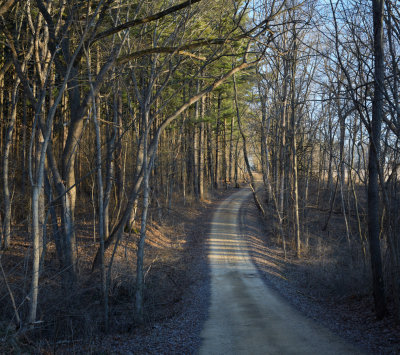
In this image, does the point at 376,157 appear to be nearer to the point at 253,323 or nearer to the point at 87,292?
the point at 253,323

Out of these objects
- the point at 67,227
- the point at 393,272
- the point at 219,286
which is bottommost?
the point at 219,286

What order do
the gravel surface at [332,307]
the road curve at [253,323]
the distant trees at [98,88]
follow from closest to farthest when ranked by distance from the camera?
→ the road curve at [253,323] → the gravel surface at [332,307] → the distant trees at [98,88]

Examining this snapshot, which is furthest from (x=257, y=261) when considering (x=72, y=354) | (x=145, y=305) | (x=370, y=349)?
(x=72, y=354)

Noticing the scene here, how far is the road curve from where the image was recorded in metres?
6.16

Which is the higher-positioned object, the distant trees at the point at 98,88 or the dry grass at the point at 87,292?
the distant trees at the point at 98,88

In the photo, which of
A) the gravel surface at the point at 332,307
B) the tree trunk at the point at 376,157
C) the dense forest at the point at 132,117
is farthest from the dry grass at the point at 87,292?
Answer: the tree trunk at the point at 376,157

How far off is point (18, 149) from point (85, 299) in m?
14.7

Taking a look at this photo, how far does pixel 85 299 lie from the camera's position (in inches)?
387

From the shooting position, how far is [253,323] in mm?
7496

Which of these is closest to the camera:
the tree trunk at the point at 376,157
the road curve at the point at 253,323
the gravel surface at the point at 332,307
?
the road curve at the point at 253,323

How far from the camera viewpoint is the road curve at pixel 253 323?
242 inches

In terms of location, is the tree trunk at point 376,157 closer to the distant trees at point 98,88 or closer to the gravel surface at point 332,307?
the gravel surface at point 332,307

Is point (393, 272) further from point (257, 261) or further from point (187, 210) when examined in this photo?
point (187, 210)

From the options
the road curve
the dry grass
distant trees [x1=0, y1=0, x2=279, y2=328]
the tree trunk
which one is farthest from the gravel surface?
distant trees [x1=0, y1=0, x2=279, y2=328]
